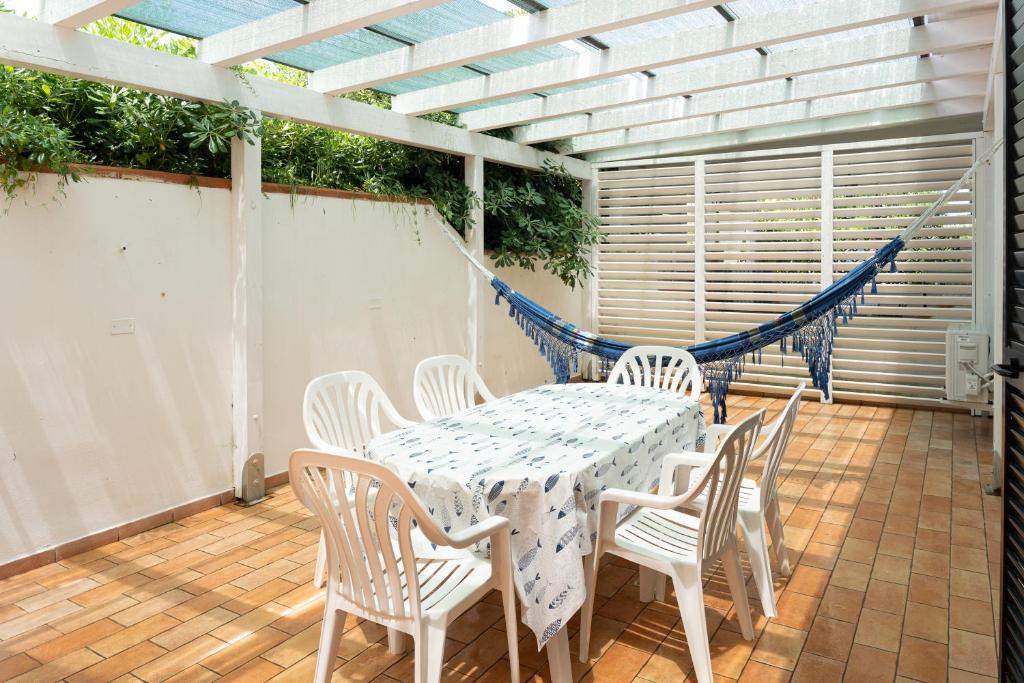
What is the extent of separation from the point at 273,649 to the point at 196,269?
6.15ft

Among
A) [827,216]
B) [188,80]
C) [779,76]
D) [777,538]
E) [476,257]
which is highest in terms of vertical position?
[779,76]

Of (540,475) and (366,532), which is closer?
(366,532)

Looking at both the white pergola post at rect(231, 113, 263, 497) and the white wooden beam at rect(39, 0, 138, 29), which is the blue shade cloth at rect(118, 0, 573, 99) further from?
the white pergola post at rect(231, 113, 263, 497)

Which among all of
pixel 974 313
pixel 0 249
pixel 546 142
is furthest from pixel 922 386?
pixel 0 249

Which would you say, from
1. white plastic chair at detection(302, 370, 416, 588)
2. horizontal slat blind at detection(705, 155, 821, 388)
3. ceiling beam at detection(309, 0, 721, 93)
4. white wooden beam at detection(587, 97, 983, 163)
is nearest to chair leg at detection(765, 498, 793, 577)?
white plastic chair at detection(302, 370, 416, 588)

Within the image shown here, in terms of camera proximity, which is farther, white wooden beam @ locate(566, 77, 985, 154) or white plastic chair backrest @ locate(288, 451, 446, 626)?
white wooden beam @ locate(566, 77, 985, 154)

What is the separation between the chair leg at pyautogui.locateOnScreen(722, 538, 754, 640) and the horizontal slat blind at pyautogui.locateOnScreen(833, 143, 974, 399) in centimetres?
412

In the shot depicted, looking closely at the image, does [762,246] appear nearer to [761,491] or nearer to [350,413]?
[761,491]

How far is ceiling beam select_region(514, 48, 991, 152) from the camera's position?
14.3 ft

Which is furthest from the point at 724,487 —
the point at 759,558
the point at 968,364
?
the point at 968,364

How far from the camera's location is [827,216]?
19.4 feet

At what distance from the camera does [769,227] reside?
20.1ft

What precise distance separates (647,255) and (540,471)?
4.89 m

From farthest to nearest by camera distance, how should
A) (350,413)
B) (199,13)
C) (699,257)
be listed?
(699,257)
(199,13)
(350,413)
